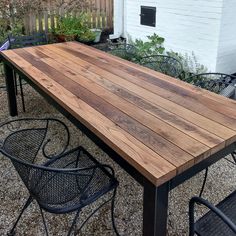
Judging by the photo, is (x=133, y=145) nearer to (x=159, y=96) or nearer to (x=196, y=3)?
(x=159, y=96)

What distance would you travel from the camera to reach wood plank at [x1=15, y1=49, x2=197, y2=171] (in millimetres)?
1258

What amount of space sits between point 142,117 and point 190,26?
3.11 m

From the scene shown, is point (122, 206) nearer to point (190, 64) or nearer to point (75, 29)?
point (190, 64)

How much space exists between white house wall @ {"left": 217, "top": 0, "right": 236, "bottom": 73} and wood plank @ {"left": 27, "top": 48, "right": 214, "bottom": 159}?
7.68 feet

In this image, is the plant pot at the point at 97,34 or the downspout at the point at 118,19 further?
the plant pot at the point at 97,34

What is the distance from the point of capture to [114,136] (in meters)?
1.43

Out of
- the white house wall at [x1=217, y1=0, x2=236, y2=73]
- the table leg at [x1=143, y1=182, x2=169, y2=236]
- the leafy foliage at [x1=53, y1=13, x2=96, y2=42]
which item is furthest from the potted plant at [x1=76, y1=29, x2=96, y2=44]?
the table leg at [x1=143, y1=182, x2=169, y2=236]

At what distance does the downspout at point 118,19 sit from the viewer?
20.4 ft

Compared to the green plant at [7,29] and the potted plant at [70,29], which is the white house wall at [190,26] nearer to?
the potted plant at [70,29]

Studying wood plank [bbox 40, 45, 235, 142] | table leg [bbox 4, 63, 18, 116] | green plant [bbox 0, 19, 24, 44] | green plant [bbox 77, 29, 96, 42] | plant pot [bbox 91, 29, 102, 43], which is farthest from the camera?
plant pot [bbox 91, 29, 102, 43]

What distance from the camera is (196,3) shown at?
410 centimetres

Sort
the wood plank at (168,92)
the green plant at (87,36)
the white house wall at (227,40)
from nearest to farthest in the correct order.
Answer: the wood plank at (168,92), the white house wall at (227,40), the green plant at (87,36)

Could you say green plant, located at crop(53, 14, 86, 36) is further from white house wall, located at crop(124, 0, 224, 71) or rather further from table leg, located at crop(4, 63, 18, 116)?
table leg, located at crop(4, 63, 18, 116)

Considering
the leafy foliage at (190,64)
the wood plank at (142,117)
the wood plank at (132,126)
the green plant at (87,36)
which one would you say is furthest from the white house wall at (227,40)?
→ the green plant at (87,36)
